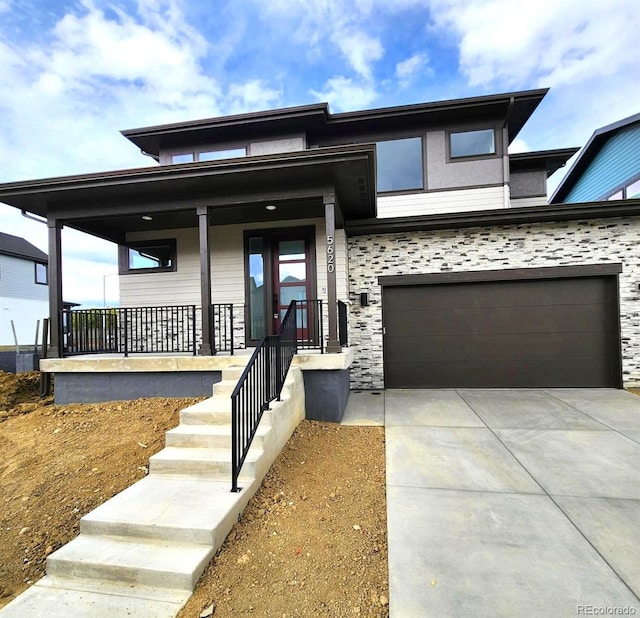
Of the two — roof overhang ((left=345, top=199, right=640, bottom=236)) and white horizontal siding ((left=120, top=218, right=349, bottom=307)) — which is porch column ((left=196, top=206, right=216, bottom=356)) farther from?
roof overhang ((left=345, top=199, right=640, bottom=236))

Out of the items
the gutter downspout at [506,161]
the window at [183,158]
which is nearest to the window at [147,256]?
the window at [183,158]

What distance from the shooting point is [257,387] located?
3.32 m

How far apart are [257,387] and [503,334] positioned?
5289mm

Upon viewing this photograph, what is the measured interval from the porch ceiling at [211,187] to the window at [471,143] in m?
3.46

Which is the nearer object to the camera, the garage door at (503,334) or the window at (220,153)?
the garage door at (503,334)

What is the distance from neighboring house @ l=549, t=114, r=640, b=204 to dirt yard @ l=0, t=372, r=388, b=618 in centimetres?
1044

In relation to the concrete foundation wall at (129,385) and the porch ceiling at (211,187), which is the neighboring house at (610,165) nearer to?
the porch ceiling at (211,187)

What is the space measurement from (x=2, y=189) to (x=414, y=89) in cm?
1131

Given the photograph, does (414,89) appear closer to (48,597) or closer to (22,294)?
(48,597)

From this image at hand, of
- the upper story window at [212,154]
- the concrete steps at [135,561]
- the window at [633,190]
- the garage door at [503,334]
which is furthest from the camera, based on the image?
the window at [633,190]

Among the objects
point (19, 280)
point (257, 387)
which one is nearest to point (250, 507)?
point (257, 387)

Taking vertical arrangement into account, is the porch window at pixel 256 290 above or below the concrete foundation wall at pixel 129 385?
above

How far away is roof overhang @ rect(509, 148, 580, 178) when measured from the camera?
27.9 ft

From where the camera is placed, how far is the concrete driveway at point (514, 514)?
1814 millimetres
